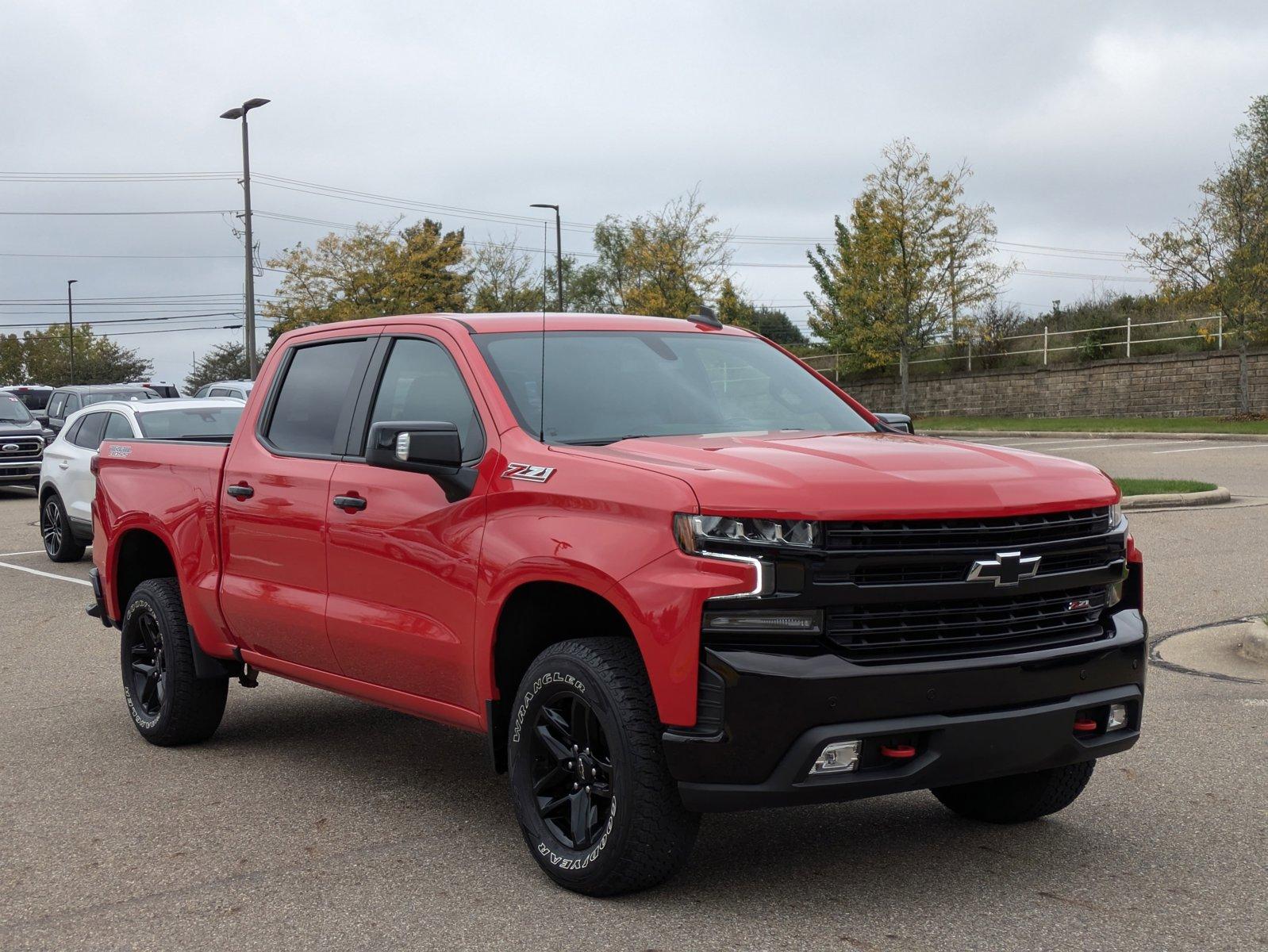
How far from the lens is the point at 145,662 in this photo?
23.2 ft

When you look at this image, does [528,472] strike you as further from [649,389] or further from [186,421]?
[186,421]

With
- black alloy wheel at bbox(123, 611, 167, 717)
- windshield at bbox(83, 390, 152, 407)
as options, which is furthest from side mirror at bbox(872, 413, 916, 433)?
windshield at bbox(83, 390, 152, 407)

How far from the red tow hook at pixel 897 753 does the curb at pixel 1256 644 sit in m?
4.66

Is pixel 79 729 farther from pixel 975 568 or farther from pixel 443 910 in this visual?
pixel 975 568

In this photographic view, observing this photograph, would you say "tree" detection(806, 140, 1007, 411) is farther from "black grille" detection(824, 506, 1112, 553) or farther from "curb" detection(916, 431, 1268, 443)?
"black grille" detection(824, 506, 1112, 553)

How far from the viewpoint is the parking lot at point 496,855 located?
423 centimetres

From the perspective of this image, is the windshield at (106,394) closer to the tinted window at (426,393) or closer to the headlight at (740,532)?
the tinted window at (426,393)

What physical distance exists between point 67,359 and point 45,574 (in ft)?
358

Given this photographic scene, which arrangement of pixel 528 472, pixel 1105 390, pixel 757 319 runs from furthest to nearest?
pixel 757 319, pixel 1105 390, pixel 528 472

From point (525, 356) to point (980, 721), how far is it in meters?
2.19

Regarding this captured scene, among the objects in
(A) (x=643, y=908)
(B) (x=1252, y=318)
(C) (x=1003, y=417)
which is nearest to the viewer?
(A) (x=643, y=908)

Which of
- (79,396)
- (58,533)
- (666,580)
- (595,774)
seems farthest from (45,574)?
(79,396)

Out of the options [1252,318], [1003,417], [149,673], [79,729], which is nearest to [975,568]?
[149,673]

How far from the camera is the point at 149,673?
6.98m
